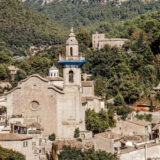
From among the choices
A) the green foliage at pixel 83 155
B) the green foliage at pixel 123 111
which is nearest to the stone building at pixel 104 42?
the green foliage at pixel 123 111

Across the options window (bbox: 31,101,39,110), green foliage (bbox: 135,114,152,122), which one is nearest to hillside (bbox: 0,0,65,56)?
green foliage (bbox: 135,114,152,122)

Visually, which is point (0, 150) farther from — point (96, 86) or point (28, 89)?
point (96, 86)

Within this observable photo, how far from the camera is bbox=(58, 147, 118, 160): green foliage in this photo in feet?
108

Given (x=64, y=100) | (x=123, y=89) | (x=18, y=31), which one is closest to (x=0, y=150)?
(x=64, y=100)

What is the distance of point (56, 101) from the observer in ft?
130

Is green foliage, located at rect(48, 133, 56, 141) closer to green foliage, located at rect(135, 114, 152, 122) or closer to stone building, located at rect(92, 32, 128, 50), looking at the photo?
green foliage, located at rect(135, 114, 152, 122)

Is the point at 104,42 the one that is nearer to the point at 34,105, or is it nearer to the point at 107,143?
the point at 34,105

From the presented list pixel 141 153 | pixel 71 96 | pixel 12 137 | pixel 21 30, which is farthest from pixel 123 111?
pixel 21 30

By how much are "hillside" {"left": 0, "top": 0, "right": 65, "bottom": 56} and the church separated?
49.9 metres

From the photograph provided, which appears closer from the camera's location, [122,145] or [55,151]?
[55,151]

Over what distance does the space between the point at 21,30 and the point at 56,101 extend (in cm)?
6175

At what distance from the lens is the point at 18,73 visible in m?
65.9

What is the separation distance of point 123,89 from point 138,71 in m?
7.61

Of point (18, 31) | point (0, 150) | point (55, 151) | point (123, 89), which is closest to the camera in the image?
point (0, 150)
